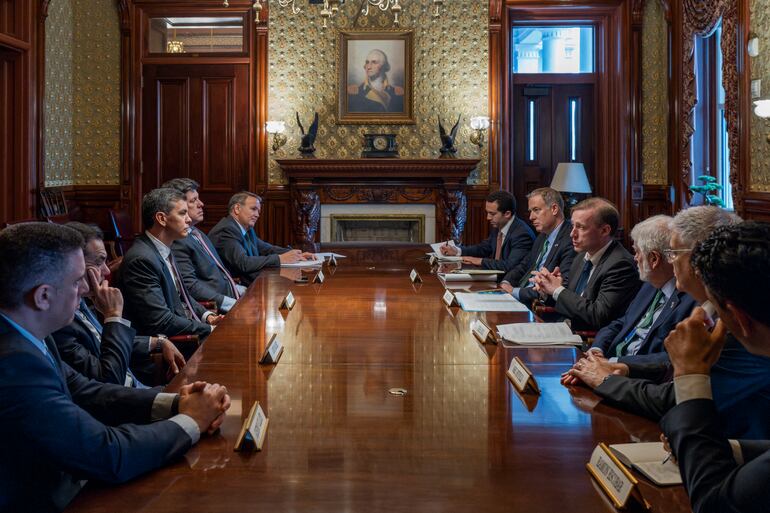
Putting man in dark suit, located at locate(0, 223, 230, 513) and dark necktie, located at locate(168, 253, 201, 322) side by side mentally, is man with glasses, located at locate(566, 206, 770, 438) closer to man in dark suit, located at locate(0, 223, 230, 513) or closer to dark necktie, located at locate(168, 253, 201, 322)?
man in dark suit, located at locate(0, 223, 230, 513)

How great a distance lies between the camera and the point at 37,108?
9148mm

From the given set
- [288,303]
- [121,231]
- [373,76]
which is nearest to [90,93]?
[121,231]

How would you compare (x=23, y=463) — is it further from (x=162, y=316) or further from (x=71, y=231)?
(x=162, y=316)

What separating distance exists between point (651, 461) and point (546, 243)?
13.0 ft

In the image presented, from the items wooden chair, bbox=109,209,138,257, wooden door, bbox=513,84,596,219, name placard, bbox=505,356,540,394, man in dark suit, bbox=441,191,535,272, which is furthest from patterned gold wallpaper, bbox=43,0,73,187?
name placard, bbox=505,356,540,394

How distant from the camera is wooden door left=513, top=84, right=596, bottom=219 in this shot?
1071cm

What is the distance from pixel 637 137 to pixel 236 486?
949cm

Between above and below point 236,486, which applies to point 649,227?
above

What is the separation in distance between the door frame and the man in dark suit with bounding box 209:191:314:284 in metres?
4.76

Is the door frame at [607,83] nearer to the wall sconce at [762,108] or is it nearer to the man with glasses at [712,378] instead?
the wall sconce at [762,108]

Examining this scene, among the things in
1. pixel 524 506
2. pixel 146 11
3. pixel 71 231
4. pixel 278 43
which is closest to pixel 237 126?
pixel 278 43

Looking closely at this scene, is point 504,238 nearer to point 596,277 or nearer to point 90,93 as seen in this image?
point 596,277

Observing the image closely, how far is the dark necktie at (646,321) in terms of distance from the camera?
3.39 m

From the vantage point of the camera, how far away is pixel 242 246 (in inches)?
254
